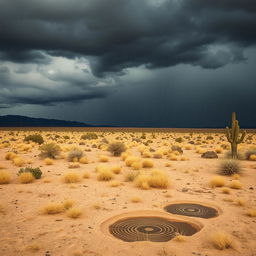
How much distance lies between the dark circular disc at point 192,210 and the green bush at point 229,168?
5820 millimetres

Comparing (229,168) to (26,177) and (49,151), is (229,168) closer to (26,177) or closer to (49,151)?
(26,177)

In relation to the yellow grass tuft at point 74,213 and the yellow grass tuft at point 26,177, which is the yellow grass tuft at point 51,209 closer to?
the yellow grass tuft at point 74,213

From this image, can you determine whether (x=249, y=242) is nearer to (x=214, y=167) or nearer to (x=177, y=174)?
(x=177, y=174)

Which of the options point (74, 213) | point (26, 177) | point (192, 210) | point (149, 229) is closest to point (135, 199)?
point (192, 210)

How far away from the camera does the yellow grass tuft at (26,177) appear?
11055 millimetres

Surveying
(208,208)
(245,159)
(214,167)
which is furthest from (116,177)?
(245,159)

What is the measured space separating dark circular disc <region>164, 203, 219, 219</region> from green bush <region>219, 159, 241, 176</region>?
582cm

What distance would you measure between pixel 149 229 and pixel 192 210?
2.22 m

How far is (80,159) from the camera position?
647 inches

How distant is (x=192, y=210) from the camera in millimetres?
7863

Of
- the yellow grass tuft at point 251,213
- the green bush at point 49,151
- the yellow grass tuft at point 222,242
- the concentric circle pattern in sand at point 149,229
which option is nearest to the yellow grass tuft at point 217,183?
the yellow grass tuft at point 251,213

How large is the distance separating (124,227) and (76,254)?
1.81 meters

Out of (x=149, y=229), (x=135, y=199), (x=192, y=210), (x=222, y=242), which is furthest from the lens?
(x=135, y=199)

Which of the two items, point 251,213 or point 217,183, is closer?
point 251,213
